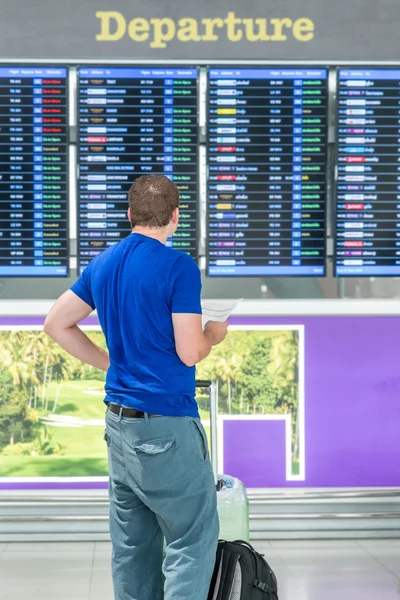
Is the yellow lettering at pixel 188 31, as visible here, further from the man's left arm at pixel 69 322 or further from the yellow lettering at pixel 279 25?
the man's left arm at pixel 69 322

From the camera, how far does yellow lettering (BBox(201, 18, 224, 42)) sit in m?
4.31

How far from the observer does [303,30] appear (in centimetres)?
434

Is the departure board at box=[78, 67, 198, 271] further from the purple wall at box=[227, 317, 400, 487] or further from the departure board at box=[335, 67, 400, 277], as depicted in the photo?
the purple wall at box=[227, 317, 400, 487]

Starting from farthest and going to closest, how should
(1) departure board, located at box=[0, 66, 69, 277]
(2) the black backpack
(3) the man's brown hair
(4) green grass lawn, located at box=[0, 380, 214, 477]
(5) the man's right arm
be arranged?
(4) green grass lawn, located at box=[0, 380, 214, 477] → (1) departure board, located at box=[0, 66, 69, 277] → (2) the black backpack → (3) the man's brown hair → (5) the man's right arm

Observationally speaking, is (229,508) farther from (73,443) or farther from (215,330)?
(73,443)

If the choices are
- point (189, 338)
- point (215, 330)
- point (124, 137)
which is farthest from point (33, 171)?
point (189, 338)

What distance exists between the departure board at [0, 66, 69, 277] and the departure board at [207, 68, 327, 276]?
788mm

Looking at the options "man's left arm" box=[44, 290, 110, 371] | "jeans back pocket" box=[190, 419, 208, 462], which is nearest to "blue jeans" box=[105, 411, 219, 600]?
"jeans back pocket" box=[190, 419, 208, 462]

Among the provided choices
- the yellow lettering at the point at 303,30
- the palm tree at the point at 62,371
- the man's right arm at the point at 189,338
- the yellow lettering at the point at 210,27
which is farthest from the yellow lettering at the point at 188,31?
the man's right arm at the point at 189,338

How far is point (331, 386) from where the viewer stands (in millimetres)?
4453

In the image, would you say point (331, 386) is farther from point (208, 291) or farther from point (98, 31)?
point (98, 31)

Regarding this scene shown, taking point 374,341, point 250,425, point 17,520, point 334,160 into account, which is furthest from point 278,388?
point 17,520

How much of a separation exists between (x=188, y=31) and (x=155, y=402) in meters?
2.65

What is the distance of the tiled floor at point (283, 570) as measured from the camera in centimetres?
354
